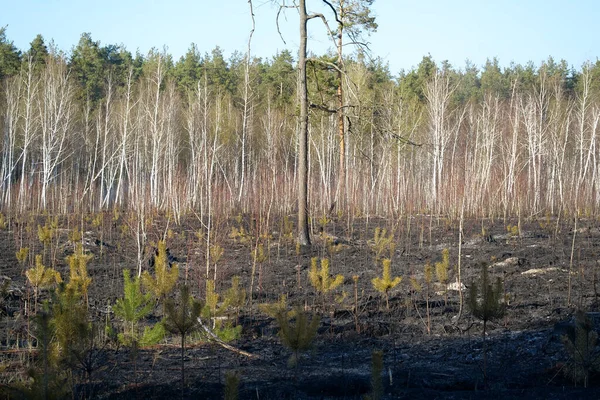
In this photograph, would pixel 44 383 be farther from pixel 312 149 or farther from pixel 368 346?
pixel 312 149

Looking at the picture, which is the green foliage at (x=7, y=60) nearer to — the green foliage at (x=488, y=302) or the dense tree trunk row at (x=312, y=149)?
the dense tree trunk row at (x=312, y=149)

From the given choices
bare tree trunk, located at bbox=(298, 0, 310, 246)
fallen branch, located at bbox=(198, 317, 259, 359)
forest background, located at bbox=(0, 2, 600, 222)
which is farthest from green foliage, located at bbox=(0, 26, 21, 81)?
fallen branch, located at bbox=(198, 317, 259, 359)

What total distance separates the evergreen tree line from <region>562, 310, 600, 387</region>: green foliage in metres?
5.99

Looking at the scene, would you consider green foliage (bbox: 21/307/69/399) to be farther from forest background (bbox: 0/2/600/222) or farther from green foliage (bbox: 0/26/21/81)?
green foliage (bbox: 0/26/21/81)

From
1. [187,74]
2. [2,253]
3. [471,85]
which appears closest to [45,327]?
[2,253]

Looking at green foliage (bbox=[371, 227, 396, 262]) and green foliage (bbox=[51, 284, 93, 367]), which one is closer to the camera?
green foliage (bbox=[51, 284, 93, 367])

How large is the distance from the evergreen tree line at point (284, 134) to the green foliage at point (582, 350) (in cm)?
599

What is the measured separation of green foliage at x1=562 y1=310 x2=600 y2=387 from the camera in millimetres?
4273

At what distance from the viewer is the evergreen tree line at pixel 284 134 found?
49.6 feet

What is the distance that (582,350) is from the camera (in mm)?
4320

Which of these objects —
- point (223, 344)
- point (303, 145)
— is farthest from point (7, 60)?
point (223, 344)

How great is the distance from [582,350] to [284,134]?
24.5 feet

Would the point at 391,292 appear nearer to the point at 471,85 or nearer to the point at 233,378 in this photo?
the point at 233,378

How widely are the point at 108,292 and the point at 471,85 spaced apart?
60.7 metres
